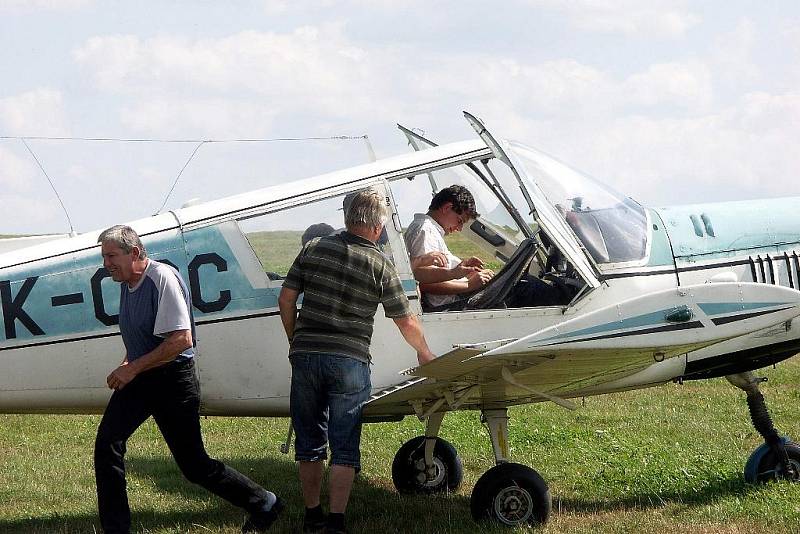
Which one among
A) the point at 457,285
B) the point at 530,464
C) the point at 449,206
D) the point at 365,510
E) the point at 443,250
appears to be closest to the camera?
the point at 457,285

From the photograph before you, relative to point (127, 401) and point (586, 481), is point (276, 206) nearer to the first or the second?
point (127, 401)

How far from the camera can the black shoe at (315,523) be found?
5.77m

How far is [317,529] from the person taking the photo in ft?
19.0

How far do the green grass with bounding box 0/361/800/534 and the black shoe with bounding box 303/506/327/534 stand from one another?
0.44 metres

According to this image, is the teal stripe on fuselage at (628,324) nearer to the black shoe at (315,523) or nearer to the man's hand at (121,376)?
the black shoe at (315,523)

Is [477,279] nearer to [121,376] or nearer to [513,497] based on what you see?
[513,497]

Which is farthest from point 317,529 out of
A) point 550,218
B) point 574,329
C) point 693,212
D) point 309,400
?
point 693,212

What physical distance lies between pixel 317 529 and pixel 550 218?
227cm

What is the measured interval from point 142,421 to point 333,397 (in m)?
1.05

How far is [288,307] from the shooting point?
559 centimetres

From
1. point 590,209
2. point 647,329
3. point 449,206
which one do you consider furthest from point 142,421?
point 590,209

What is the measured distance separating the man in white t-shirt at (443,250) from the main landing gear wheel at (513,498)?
110cm

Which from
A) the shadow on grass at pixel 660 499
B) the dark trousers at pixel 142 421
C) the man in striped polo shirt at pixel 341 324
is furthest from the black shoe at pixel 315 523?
the shadow on grass at pixel 660 499

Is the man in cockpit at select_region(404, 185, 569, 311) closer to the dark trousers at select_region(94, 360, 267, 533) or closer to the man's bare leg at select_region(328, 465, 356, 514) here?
the man's bare leg at select_region(328, 465, 356, 514)
